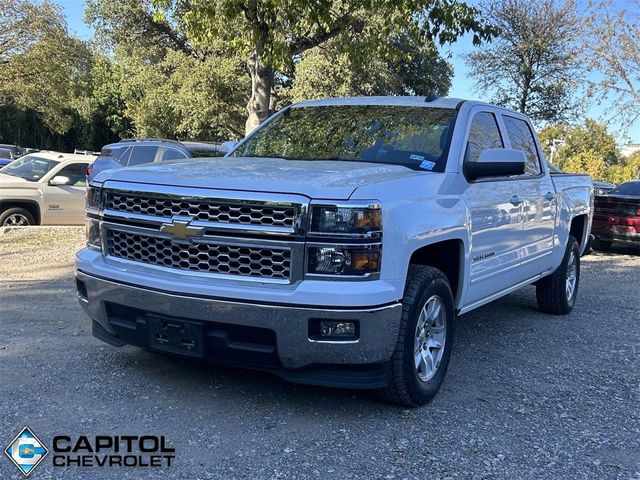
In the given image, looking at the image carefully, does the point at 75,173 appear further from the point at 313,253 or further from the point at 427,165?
the point at 313,253

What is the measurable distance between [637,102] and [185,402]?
21.9 m

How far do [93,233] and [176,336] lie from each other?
1007 mm

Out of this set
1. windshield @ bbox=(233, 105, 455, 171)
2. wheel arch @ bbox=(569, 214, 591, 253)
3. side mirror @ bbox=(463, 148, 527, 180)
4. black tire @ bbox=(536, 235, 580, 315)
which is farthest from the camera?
wheel arch @ bbox=(569, 214, 591, 253)

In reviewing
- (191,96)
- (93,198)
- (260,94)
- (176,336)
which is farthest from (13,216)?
(191,96)

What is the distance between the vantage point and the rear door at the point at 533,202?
5.52 m

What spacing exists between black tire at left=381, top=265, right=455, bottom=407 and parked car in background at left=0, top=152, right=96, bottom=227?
933cm

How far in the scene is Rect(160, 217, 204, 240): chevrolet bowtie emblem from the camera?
11.8 feet

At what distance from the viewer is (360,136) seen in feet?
15.8

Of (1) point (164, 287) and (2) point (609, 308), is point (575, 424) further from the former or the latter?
(2) point (609, 308)

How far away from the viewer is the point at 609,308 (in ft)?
24.9

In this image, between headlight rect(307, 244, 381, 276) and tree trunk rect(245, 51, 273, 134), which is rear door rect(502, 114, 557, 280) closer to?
headlight rect(307, 244, 381, 276)

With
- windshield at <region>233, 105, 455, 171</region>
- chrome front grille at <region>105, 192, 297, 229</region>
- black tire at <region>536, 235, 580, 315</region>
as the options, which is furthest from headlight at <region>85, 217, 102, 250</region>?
black tire at <region>536, 235, 580, 315</region>

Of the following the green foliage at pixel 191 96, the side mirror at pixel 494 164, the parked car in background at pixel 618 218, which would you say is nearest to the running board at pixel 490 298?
the side mirror at pixel 494 164

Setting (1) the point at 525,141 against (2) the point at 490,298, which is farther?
(1) the point at 525,141
